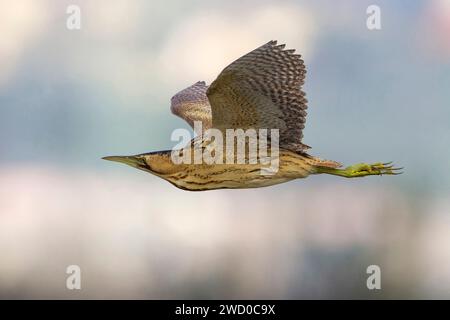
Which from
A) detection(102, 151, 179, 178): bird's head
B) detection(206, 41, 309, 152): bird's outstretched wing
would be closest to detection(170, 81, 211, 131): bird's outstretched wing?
detection(102, 151, 179, 178): bird's head

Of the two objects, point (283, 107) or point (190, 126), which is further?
point (190, 126)

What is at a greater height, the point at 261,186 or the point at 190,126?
the point at 190,126

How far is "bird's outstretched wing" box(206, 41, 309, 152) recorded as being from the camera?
5090 mm

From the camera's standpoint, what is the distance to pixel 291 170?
17.8 ft

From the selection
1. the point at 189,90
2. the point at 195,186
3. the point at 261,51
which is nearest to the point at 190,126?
the point at 189,90

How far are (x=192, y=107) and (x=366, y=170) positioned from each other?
4.79 ft

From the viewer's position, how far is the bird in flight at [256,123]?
5.15 meters

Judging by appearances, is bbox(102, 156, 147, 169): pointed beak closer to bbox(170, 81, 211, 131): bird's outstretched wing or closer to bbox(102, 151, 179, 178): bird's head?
bbox(102, 151, 179, 178): bird's head

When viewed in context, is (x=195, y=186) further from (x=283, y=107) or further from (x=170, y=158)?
(x=283, y=107)

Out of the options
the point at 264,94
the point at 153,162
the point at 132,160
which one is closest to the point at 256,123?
the point at 264,94

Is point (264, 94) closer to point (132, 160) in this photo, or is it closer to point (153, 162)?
point (153, 162)

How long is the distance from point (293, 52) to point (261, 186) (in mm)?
824

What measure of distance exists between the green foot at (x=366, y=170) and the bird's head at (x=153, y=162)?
108 centimetres

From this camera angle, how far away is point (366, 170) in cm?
572
